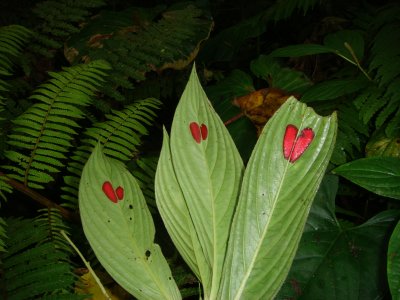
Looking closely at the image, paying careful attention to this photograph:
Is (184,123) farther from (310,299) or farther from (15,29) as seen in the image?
(15,29)

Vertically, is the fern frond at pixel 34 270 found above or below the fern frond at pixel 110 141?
below

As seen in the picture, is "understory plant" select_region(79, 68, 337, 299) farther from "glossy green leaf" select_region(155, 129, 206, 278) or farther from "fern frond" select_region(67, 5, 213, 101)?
"fern frond" select_region(67, 5, 213, 101)

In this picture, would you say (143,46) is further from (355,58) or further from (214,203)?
(214,203)

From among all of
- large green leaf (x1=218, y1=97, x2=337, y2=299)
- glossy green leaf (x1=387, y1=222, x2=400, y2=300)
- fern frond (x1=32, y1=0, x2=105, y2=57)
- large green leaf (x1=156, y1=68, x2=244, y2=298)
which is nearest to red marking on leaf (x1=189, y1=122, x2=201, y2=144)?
large green leaf (x1=156, y1=68, x2=244, y2=298)

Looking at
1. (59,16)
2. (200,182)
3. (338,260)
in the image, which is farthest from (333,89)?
(59,16)

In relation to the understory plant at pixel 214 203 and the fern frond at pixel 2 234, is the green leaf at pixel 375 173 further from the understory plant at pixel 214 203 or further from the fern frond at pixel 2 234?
the fern frond at pixel 2 234

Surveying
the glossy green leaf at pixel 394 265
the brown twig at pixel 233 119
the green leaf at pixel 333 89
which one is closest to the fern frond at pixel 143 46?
the brown twig at pixel 233 119
